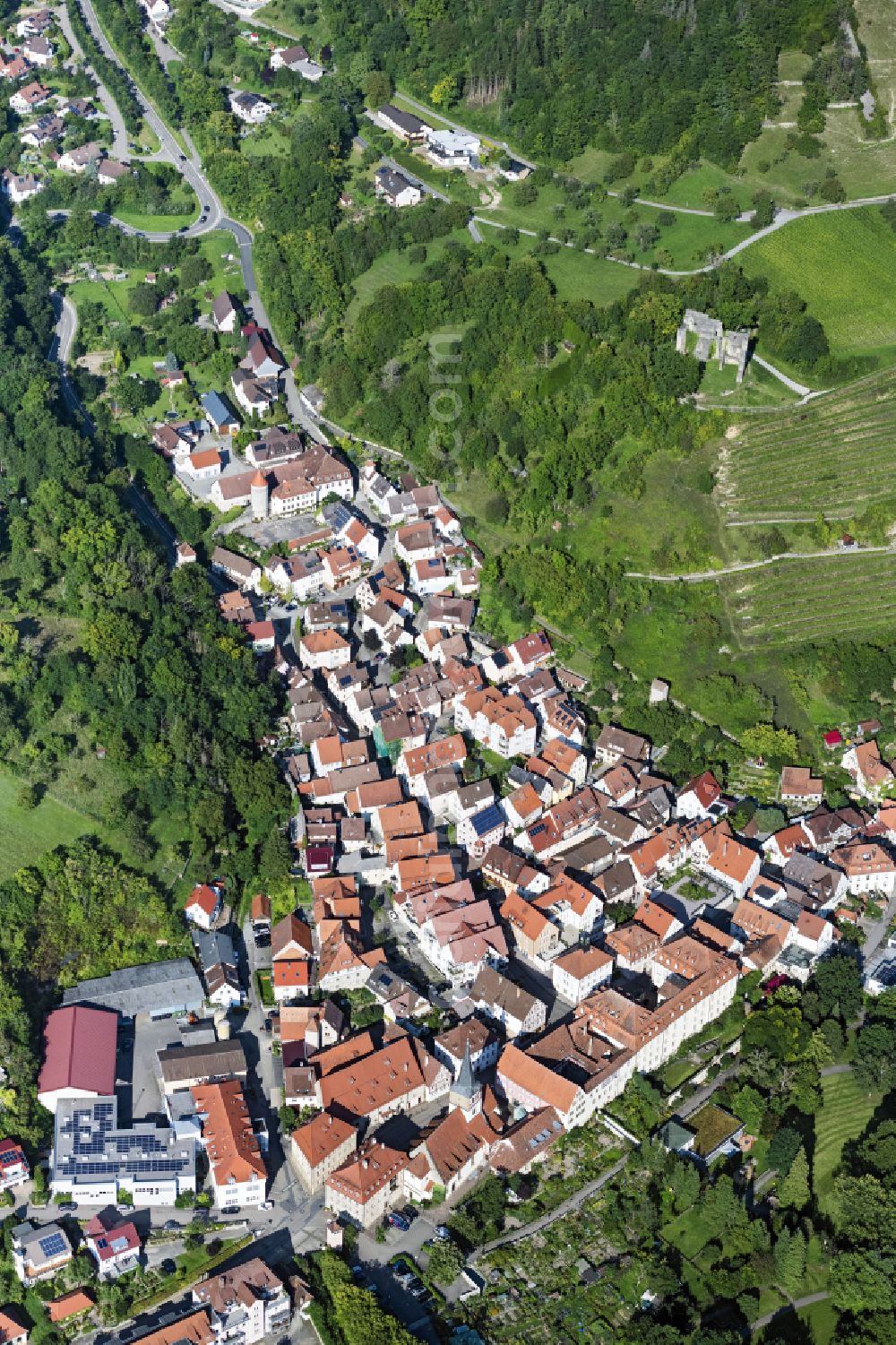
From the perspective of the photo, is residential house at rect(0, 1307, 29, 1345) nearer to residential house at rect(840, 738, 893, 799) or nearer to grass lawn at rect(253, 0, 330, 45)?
residential house at rect(840, 738, 893, 799)

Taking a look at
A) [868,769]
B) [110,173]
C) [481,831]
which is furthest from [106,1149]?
[110,173]

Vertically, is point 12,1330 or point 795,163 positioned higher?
point 795,163

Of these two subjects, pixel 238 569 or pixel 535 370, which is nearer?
pixel 238 569

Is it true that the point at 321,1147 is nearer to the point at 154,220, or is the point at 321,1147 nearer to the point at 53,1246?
the point at 53,1246

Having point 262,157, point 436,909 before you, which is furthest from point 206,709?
point 262,157

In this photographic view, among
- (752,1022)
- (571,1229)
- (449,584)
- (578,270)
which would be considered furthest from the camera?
(578,270)

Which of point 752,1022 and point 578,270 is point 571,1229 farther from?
point 578,270
